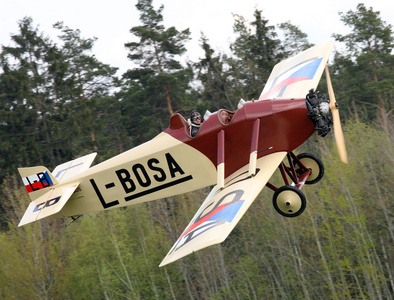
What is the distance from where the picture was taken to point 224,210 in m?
9.16

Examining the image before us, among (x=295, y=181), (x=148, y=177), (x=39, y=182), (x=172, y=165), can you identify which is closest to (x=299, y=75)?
(x=295, y=181)

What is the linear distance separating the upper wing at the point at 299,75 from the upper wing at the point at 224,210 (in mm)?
2283

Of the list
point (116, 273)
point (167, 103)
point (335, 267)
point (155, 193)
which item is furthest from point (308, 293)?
point (155, 193)

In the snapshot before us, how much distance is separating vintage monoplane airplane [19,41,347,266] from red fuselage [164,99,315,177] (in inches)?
0.7

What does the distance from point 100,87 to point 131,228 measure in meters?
10.4

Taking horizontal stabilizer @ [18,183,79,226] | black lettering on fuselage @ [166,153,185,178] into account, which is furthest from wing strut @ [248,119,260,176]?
horizontal stabilizer @ [18,183,79,226]

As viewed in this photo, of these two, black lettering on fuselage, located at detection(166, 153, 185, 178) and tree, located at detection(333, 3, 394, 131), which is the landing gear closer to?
black lettering on fuselage, located at detection(166, 153, 185, 178)

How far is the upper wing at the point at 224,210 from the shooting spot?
8.37 metres

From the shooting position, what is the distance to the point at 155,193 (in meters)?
11.8

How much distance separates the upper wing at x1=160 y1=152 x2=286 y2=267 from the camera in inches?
329

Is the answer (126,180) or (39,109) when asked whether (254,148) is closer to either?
(126,180)

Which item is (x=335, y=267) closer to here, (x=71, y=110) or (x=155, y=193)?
(x=71, y=110)

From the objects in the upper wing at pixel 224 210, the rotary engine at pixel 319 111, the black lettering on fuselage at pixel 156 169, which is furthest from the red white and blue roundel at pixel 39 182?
the rotary engine at pixel 319 111

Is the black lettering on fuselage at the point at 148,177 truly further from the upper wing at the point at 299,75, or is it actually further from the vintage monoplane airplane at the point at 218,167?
the upper wing at the point at 299,75
